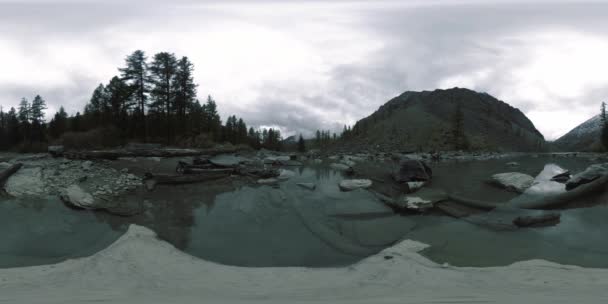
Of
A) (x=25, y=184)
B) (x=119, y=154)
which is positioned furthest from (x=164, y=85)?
(x=25, y=184)

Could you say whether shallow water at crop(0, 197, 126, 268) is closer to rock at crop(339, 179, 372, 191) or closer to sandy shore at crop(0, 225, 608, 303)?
sandy shore at crop(0, 225, 608, 303)

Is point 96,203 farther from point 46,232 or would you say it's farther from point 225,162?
point 225,162

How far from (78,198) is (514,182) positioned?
46.5 ft

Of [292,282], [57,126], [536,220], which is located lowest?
[292,282]

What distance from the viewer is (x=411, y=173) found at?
1053 centimetres

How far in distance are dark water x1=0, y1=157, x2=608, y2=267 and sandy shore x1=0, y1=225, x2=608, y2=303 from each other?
1.64 ft

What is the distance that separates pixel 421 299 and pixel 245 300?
101 inches

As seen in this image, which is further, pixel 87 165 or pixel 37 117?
pixel 37 117

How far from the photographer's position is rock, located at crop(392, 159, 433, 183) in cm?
1044

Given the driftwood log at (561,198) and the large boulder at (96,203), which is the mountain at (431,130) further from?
the large boulder at (96,203)

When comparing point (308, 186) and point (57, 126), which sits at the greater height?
point (57, 126)

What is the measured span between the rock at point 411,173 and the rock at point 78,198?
10.4 m

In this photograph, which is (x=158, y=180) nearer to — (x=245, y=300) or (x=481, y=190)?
(x=245, y=300)

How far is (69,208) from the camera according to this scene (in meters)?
7.54
